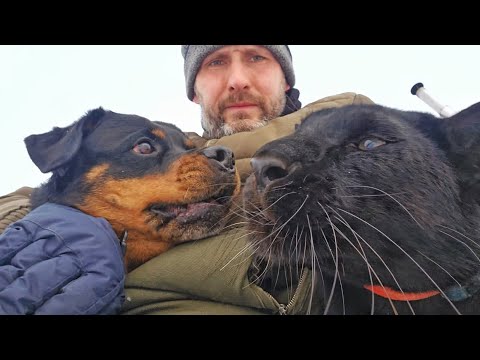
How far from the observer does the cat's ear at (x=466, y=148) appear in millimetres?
2027

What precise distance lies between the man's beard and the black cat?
1.70 metres

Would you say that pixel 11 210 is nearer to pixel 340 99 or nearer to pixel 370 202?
pixel 370 202

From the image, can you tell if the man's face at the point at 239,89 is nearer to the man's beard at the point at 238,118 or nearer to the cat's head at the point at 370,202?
the man's beard at the point at 238,118

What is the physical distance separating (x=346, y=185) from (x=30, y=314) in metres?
1.39

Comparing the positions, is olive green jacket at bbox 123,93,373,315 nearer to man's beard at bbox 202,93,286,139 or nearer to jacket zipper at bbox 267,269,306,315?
jacket zipper at bbox 267,269,306,315

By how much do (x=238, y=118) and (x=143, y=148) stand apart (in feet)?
4.06

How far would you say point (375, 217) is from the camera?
5.98 feet

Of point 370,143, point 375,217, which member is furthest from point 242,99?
point 375,217

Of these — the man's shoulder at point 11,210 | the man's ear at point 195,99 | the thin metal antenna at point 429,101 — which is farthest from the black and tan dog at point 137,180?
the thin metal antenna at point 429,101

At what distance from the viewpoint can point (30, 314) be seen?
5.70 feet

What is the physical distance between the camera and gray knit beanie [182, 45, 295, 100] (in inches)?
163

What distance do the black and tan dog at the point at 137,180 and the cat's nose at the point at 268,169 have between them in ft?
2.14

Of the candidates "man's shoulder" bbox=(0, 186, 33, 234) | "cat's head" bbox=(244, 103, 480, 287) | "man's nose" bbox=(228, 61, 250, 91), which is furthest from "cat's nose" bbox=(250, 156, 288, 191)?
"man's nose" bbox=(228, 61, 250, 91)

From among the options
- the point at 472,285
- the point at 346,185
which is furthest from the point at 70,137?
the point at 472,285
